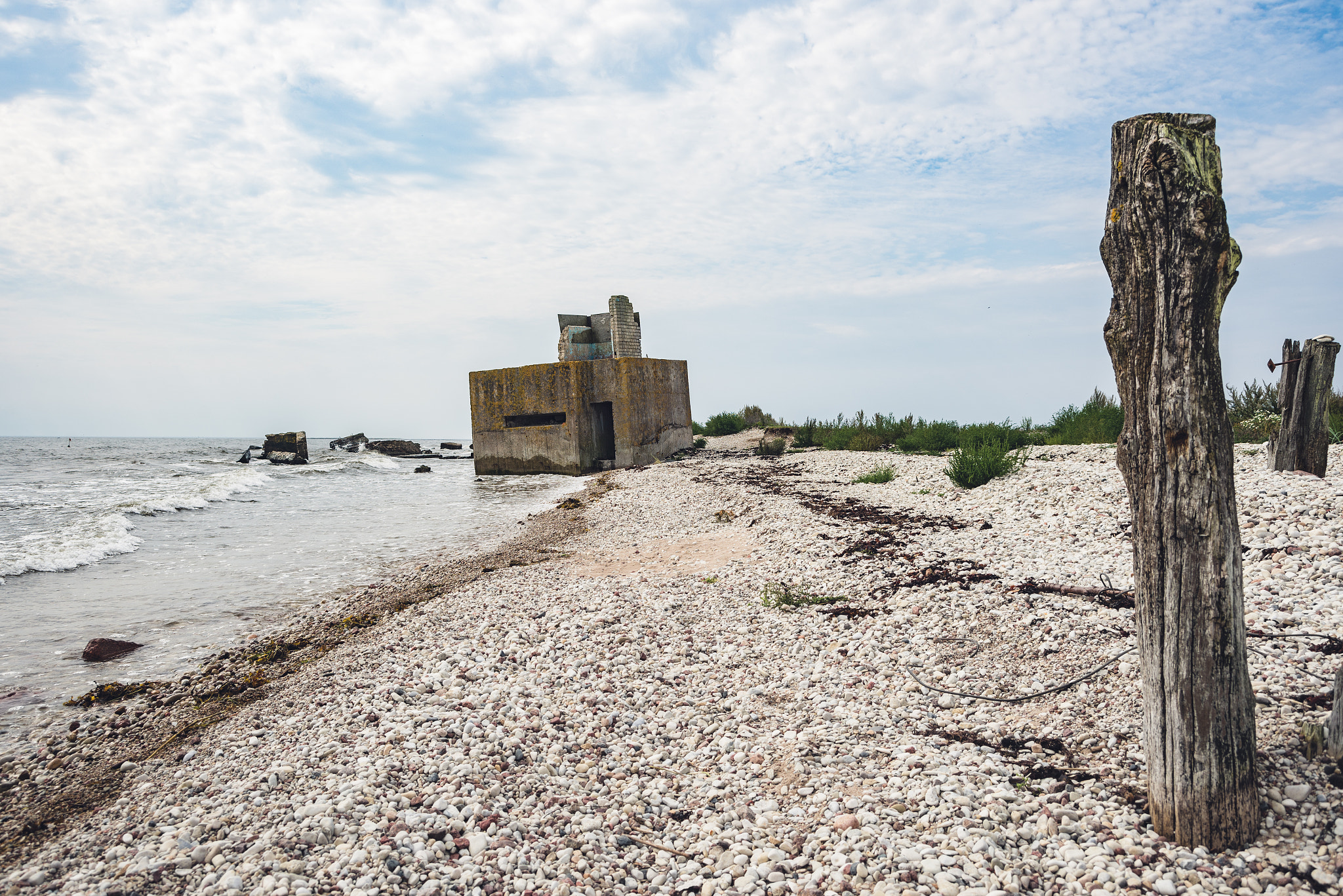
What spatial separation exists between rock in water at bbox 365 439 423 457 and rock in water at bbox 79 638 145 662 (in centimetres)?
2989

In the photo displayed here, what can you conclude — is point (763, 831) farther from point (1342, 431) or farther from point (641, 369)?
point (641, 369)

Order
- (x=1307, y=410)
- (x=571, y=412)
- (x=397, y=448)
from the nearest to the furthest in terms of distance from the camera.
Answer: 1. (x=1307, y=410)
2. (x=571, y=412)
3. (x=397, y=448)

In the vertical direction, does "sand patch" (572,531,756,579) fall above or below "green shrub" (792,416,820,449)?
below

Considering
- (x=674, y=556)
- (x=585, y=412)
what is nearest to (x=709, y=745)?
(x=674, y=556)

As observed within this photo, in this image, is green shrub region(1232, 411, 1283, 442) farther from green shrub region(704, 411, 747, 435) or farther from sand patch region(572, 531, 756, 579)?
green shrub region(704, 411, 747, 435)

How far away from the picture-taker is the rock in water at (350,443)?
40.5 meters

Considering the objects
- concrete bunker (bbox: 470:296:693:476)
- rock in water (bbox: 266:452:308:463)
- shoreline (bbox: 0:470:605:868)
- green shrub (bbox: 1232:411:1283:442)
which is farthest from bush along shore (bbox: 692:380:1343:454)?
rock in water (bbox: 266:452:308:463)

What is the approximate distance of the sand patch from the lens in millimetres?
6465

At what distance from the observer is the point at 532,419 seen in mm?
18406

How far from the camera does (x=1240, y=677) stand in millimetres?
2248

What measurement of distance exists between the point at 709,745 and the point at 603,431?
50.7ft

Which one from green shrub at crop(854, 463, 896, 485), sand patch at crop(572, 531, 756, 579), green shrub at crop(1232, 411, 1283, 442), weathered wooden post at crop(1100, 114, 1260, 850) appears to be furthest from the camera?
green shrub at crop(854, 463, 896, 485)

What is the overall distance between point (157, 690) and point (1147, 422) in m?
5.34

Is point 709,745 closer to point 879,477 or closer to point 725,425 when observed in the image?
point 879,477
